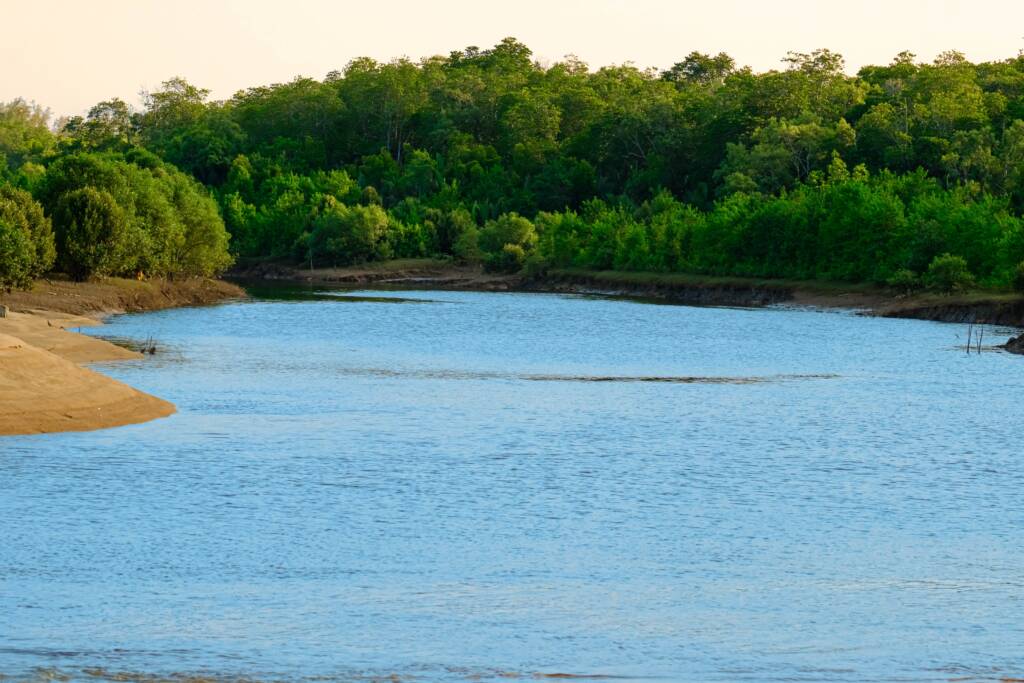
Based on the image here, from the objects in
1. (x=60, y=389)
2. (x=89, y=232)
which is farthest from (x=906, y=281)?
(x=60, y=389)

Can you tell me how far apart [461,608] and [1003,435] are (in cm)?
3373

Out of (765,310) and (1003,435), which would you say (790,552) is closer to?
(1003,435)

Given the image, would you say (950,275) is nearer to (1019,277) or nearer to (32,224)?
(1019,277)

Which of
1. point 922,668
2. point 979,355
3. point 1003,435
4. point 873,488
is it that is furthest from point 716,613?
point 979,355

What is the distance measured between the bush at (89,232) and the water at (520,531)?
5095 centimetres

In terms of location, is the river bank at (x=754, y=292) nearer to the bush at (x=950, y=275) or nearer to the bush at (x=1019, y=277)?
the bush at (x=1019, y=277)

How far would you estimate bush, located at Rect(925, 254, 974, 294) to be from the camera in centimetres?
12938

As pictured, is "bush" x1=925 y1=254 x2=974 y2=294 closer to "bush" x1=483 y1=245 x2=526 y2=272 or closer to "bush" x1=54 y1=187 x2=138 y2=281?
"bush" x1=54 y1=187 x2=138 y2=281

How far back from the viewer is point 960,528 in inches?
1428

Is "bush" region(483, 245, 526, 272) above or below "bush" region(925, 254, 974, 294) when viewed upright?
below

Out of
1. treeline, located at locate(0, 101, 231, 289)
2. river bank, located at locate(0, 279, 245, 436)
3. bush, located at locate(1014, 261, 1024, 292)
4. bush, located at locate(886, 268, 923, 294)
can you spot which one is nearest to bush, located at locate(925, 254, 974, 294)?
bush, located at locate(886, 268, 923, 294)

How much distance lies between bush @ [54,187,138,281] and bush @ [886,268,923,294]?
72.1m

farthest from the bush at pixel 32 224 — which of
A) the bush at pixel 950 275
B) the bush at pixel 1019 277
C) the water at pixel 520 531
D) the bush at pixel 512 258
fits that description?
the bush at pixel 512 258

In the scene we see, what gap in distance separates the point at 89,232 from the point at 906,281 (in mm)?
75498
